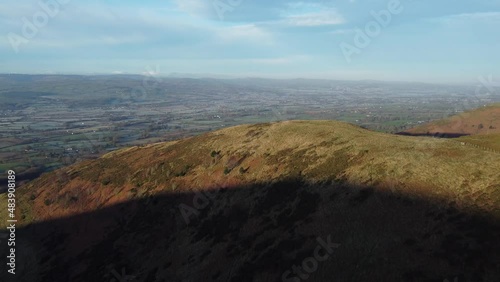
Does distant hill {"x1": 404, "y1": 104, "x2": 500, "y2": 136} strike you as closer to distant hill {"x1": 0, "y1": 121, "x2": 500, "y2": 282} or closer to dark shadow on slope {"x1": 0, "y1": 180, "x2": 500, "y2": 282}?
distant hill {"x1": 0, "y1": 121, "x2": 500, "y2": 282}

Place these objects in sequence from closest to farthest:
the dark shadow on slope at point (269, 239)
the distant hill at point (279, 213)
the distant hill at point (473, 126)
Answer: the dark shadow on slope at point (269, 239), the distant hill at point (279, 213), the distant hill at point (473, 126)

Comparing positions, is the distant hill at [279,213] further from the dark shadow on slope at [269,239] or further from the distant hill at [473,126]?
the distant hill at [473,126]

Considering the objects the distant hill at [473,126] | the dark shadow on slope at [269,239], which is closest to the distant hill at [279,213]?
the dark shadow on slope at [269,239]

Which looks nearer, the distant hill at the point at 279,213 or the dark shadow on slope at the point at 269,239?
the dark shadow on slope at the point at 269,239

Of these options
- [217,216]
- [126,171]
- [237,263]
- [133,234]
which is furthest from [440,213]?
[126,171]

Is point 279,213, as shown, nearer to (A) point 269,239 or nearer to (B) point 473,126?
(A) point 269,239

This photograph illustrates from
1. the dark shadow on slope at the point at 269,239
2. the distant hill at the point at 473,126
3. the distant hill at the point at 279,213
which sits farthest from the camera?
the distant hill at the point at 473,126

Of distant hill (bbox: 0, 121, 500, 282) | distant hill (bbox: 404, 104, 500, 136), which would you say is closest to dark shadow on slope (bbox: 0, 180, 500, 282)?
distant hill (bbox: 0, 121, 500, 282)
